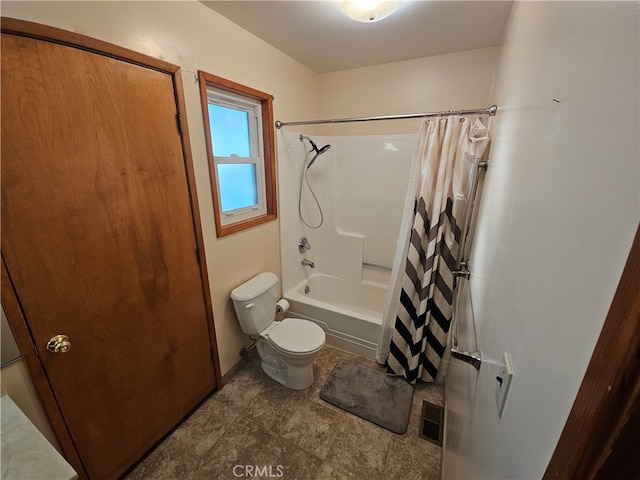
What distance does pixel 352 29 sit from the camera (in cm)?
176

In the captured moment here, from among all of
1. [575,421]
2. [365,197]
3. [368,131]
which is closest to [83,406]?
[575,421]

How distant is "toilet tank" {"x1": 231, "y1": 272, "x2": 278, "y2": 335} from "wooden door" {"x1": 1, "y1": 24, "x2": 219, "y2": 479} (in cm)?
35

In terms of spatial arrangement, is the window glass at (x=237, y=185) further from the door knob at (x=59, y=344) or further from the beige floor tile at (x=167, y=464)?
the beige floor tile at (x=167, y=464)

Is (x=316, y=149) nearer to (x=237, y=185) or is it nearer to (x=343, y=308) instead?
(x=237, y=185)

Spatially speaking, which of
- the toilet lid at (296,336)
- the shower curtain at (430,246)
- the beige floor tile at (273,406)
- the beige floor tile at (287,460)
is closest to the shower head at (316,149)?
the shower curtain at (430,246)

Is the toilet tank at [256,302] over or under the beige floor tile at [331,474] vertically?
over

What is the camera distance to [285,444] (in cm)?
159

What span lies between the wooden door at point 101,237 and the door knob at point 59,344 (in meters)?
0.02

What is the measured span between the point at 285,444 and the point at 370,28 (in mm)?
2749

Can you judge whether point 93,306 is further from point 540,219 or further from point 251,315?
point 540,219

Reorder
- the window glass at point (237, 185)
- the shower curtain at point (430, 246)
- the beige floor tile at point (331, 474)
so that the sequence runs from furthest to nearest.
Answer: the window glass at point (237, 185), the shower curtain at point (430, 246), the beige floor tile at point (331, 474)

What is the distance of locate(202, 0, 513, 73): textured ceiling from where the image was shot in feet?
4.94

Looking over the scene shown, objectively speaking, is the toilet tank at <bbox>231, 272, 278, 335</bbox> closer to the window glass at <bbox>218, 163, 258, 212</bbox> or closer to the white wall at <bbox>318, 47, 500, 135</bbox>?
the window glass at <bbox>218, 163, 258, 212</bbox>

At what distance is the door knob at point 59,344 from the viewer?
105 cm
